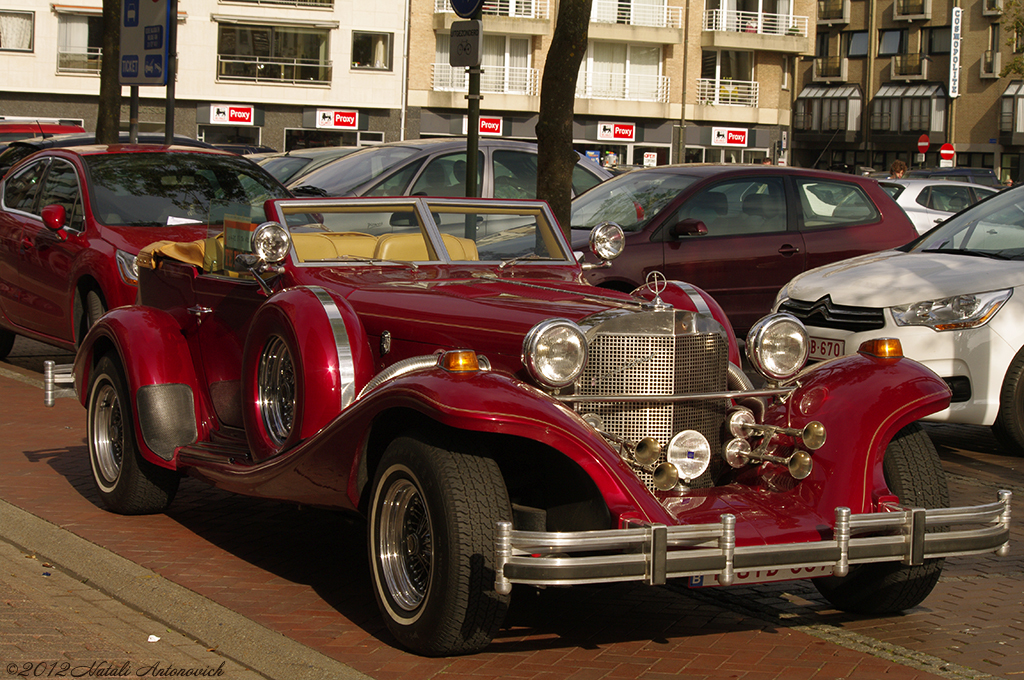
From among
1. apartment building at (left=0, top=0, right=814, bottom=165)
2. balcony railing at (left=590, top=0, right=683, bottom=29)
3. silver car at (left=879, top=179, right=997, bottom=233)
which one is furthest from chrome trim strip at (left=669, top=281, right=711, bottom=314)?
balcony railing at (left=590, top=0, right=683, bottom=29)

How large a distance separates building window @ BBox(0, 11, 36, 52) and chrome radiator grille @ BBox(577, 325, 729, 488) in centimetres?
4295

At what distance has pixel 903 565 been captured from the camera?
4.71 metres

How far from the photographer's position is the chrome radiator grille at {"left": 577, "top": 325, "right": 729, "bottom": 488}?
4469 millimetres

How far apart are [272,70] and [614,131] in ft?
43.4

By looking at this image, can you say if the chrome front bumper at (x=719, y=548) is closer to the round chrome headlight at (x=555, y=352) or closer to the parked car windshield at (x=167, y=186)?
the round chrome headlight at (x=555, y=352)

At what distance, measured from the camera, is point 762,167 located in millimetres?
11359

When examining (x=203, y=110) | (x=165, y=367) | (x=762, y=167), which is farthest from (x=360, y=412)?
(x=203, y=110)

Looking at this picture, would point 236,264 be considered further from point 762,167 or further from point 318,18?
point 318,18

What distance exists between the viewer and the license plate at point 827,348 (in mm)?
7805

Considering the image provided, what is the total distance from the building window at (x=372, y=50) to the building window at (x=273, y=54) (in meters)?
1.11

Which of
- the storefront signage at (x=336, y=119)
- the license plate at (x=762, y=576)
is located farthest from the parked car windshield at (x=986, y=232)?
the storefront signage at (x=336, y=119)

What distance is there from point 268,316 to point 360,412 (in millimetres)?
999

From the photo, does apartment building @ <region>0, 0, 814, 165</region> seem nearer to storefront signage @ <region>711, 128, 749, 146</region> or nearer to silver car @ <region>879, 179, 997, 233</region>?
storefront signage @ <region>711, 128, 749, 146</region>

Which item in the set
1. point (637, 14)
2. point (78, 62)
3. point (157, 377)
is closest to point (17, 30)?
point (78, 62)
